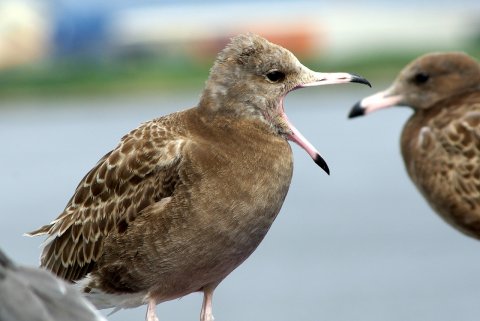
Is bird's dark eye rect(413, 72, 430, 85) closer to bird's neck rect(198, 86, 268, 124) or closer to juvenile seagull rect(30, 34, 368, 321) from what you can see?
juvenile seagull rect(30, 34, 368, 321)

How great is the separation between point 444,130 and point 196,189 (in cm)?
271

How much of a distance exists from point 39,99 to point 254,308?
25802 mm

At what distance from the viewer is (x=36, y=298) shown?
541 centimetres

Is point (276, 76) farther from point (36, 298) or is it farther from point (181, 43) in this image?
point (181, 43)

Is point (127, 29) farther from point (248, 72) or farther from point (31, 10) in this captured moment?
point (248, 72)

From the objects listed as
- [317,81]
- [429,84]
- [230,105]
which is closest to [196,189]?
[230,105]

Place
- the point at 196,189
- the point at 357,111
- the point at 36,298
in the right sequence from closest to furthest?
the point at 36,298 → the point at 196,189 → the point at 357,111

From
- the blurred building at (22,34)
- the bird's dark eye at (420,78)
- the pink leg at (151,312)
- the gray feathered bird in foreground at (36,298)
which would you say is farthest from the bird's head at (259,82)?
the blurred building at (22,34)

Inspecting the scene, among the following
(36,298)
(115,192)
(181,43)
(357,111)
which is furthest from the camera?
(181,43)

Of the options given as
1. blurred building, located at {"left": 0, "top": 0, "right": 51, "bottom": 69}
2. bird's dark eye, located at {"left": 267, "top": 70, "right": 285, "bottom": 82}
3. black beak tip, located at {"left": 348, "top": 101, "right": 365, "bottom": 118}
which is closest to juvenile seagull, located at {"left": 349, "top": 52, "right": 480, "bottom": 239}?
black beak tip, located at {"left": 348, "top": 101, "right": 365, "bottom": 118}

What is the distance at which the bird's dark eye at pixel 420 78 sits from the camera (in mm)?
9770

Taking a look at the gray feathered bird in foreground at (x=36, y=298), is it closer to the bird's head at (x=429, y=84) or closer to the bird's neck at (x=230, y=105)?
the bird's neck at (x=230, y=105)

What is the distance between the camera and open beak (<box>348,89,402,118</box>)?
968 cm

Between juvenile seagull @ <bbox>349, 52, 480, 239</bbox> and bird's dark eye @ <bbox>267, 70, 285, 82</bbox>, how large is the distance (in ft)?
7.23
